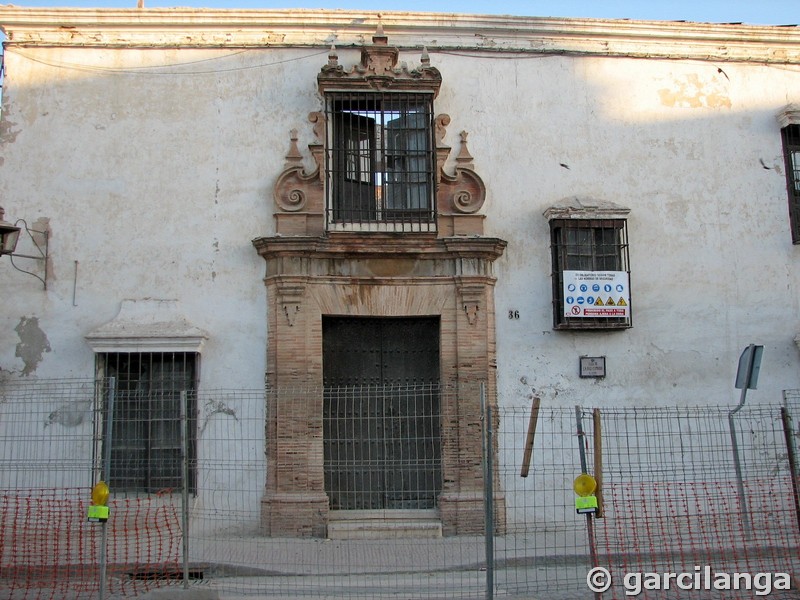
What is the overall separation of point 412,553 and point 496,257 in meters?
3.80

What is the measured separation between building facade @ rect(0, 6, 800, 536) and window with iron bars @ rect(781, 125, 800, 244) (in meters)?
0.04

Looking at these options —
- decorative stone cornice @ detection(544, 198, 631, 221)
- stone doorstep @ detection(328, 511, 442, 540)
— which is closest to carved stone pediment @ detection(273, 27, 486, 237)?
decorative stone cornice @ detection(544, 198, 631, 221)

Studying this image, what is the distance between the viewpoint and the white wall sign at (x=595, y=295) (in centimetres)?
1074

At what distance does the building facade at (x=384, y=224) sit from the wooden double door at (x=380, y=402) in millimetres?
38

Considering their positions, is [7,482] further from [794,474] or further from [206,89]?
[794,474]

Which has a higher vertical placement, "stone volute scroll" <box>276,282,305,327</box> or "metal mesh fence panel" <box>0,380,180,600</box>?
"stone volute scroll" <box>276,282,305,327</box>

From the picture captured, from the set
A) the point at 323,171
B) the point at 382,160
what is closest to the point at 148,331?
the point at 323,171

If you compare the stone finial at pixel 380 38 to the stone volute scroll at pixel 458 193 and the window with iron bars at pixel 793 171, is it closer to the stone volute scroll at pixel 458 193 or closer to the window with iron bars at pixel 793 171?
the stone volute scroll at pixel 458 193

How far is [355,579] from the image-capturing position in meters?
8.00

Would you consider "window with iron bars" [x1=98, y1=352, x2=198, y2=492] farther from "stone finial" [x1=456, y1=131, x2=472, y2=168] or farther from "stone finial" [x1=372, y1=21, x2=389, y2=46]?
"stone finial" [x1=372, y1=21, x2=389, y2=46]

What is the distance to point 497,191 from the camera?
1112cm

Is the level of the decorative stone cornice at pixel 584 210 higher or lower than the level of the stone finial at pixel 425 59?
lower

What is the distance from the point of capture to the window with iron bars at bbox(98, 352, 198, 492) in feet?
33.0

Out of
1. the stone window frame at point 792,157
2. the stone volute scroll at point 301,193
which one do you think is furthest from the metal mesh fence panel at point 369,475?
the stone window frame at point 792,157
